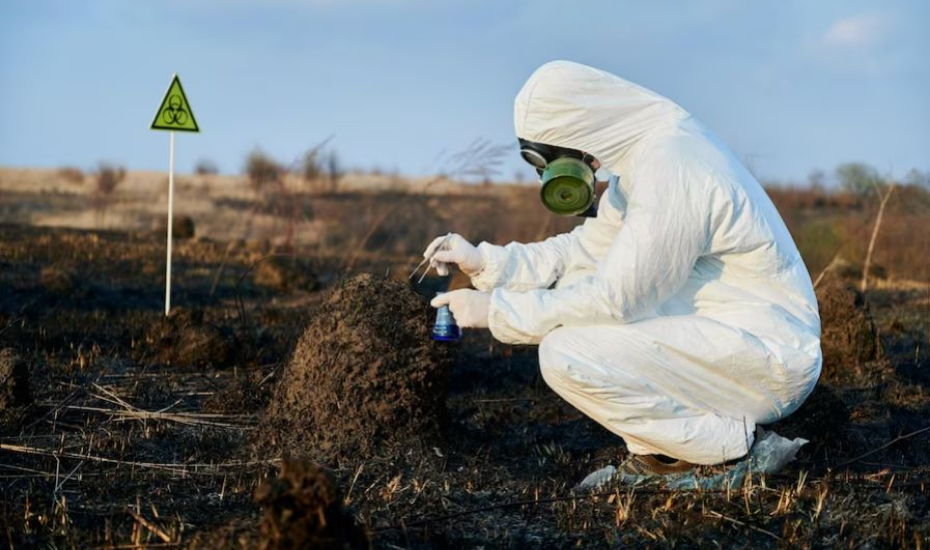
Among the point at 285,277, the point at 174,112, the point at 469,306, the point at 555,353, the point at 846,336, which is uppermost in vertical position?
the point at 174,112

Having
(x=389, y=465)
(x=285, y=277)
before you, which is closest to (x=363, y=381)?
(x=389, y=465)

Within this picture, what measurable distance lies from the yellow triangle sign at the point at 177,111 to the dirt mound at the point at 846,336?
6804mm

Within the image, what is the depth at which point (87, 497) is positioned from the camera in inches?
189

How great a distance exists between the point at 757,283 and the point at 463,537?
1772 mm

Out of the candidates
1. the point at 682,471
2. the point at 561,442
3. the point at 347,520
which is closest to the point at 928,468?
the point at 682,471

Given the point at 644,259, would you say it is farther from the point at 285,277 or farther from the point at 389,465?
the point at 285,277

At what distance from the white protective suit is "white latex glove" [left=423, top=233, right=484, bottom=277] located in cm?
49

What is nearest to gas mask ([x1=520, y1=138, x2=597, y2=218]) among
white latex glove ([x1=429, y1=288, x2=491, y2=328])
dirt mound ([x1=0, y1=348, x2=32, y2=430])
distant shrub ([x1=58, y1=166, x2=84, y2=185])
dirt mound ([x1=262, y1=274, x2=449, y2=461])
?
white latex glove ([x1=429, y1=288, x2=491, y2=328])

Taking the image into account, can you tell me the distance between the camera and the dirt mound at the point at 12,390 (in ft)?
20.0

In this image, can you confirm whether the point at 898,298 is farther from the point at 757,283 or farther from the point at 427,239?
the point at 427,239

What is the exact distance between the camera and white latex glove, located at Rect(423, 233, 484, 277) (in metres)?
5.39

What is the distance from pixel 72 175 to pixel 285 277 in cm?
3304

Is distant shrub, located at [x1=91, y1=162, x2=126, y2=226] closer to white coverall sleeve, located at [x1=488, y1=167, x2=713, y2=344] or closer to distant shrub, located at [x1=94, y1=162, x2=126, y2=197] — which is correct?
distant shrub, located at [x1=94, y1=162, x2=126, y2=197]

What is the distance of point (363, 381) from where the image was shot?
541cm
